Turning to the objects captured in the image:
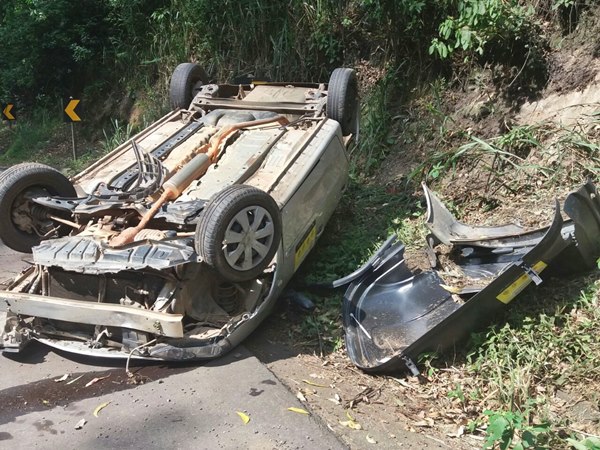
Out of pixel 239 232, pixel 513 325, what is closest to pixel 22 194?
pixel 239 232

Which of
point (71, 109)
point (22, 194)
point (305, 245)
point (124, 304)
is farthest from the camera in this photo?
point (71, 109)

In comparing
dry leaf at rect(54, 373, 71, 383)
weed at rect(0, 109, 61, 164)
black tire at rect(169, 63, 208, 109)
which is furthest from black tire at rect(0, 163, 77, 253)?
weed at rect(0, 109, 61, 164)

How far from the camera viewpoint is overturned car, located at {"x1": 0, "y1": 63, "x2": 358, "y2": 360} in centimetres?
383

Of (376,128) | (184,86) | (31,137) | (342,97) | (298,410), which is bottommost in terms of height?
(298,410)

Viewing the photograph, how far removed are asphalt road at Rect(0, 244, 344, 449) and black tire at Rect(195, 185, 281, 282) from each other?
2.27ft

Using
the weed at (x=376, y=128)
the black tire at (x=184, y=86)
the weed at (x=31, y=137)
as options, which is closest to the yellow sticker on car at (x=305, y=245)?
the black tire at (x=184, y=86)

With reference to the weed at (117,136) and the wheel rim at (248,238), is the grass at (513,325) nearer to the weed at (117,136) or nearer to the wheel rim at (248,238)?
the wheel rim at (248,238)

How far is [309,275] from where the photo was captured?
530cm

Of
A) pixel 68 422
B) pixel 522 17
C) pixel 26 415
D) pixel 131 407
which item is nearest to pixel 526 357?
pixel 131 407

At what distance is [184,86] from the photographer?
622 cm

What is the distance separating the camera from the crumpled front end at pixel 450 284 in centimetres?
368

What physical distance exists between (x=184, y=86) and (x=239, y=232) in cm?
291

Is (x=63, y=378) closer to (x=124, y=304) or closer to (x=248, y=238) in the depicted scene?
(x=124, y=304)

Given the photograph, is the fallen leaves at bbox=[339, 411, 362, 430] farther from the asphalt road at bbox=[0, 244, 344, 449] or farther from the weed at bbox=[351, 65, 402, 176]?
the weed at bbox=[351, 65, 402, 176]
